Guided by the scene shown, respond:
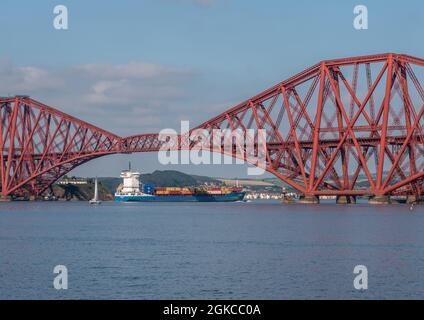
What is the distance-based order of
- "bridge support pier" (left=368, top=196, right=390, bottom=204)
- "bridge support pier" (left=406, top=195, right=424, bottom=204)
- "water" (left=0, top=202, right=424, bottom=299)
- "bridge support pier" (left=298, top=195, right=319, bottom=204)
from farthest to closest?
1. "bridge support pier" (left=406, top=195, right=424, bottom=204)
2. "bridge support pier" (left=298, top=195, right=319, bottom=204)
3. "bridge support pier" (left=368, top=196, right=390, bottom=204)
4. "water" (left=0, top=202, right=424, bottom=299)

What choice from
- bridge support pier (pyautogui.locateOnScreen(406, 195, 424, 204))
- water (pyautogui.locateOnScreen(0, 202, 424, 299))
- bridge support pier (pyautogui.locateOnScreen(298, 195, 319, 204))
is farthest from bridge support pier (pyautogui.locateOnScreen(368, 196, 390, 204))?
water (pyautogui.locateOnScreen(0, 202, 424, 299))

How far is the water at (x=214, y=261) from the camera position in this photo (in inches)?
1795

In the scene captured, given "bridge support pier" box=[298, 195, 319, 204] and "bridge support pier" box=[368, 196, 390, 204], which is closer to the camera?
"bridge support pier" box=[368, 196, 390, 204]

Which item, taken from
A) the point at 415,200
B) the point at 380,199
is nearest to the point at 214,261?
the point at 380,199

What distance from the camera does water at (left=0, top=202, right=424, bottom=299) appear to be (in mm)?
45594

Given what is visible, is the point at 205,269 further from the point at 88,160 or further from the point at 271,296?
the point at 88,160

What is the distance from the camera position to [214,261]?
5750cm

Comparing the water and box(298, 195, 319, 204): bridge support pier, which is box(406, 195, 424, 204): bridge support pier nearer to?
box(298, 195, 319, 204): bridge support pier

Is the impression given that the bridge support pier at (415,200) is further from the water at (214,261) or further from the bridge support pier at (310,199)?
the water at (214,261)

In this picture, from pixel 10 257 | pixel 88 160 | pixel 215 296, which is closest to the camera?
pixel 215 296

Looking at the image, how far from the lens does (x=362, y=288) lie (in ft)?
151
